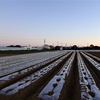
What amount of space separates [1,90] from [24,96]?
51.2 inches

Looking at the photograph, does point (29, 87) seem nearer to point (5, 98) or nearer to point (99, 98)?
point (5, 98)

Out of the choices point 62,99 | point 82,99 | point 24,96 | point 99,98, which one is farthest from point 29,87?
point 99,98

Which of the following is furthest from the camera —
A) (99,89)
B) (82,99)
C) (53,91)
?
(99,89)

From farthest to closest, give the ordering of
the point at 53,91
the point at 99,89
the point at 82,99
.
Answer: the point at 99,89, the point at 53,91, the point at 82,99

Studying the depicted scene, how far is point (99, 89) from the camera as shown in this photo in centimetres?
667

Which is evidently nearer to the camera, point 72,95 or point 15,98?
point 15,98

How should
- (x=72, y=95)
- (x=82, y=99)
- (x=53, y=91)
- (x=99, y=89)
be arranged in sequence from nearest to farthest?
(x=82, y=99) → (x=72, y=95) → (x=53, y=91) → (x=99, y=89)

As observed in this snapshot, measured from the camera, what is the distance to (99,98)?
17.9 ft

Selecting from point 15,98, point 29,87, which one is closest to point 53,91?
point 29,87

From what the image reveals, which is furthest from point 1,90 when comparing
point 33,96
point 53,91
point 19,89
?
point 53,91

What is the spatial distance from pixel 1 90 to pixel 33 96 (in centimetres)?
163

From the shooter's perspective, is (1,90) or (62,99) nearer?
(62,99)

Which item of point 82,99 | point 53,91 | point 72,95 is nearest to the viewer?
point 82,99

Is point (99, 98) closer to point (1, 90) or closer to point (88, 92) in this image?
point (88, 92)
